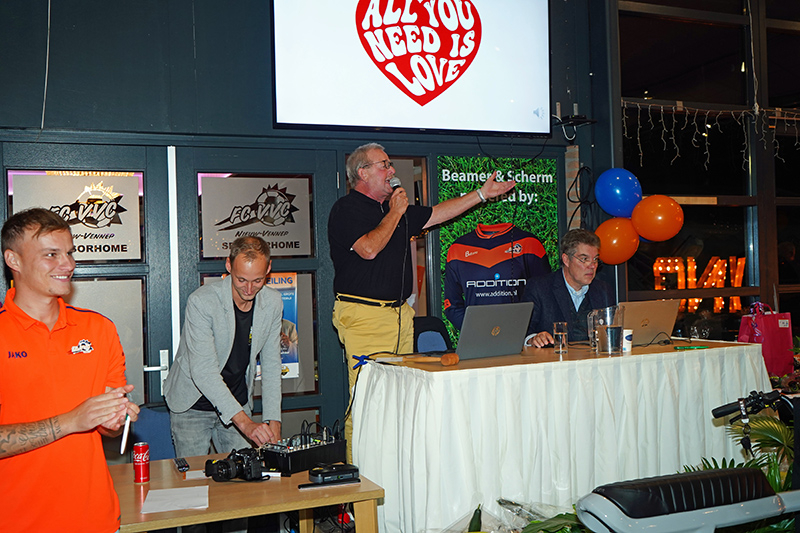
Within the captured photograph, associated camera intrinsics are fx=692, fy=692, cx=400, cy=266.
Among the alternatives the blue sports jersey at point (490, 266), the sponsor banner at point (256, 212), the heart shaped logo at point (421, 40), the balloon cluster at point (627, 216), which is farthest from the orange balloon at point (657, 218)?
the sponsor banner at point (256, 212)

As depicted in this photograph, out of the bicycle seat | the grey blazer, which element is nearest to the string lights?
the grey blazer

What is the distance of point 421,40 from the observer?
4.87 meters

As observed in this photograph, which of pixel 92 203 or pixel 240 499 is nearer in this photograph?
pixel 240 499

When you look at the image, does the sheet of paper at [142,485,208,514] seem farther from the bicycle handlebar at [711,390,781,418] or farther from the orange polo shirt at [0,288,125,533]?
the bicycle handlebar at [711,390,781,418]

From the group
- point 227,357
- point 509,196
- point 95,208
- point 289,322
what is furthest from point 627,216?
point 95,208

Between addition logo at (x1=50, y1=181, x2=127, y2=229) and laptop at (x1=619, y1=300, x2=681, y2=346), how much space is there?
2982 mm

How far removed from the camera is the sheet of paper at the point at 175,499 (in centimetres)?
231

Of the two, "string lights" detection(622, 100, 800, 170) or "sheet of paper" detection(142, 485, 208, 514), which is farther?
"string lights" detection(622, 100, 800, 170)

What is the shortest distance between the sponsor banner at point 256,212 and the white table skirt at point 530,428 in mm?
1426

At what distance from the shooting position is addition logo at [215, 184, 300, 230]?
438 centimetres

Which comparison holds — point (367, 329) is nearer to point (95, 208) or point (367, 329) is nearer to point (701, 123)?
point (95, 208)

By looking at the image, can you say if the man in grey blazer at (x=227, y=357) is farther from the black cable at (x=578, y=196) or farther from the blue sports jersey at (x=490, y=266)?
the black cable at (x=578, y=196)

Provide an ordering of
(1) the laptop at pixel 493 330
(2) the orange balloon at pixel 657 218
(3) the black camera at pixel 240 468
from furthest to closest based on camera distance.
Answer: (2) the orange balloon at pixel 657 218
(1) the laptop at pixel 493 330
(3) the black camera at pixel 240 468

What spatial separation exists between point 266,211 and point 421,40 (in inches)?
64.8
